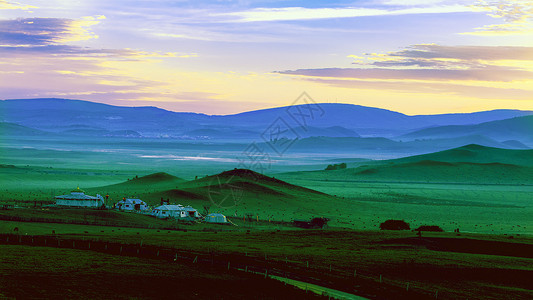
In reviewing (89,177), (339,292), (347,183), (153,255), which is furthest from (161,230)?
(347,183)

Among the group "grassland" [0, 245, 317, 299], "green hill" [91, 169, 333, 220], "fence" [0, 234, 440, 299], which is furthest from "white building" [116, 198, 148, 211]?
"grassland" [0, 245, 317, 299]

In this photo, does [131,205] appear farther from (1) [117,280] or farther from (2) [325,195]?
(1) [117,280]

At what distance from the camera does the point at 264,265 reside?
132 feet

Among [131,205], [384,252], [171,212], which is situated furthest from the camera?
[131,205]


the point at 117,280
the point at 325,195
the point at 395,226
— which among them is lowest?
the point at 117,280

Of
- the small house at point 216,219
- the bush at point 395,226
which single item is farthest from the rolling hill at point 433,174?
the bush at point 395,226

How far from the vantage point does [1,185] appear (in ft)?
338

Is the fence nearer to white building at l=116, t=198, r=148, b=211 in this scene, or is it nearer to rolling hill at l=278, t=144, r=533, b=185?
white building at l=116, t=198, r=148, b=211

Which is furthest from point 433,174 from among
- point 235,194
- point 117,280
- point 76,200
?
point 117,280

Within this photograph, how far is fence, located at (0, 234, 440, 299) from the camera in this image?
34469mm

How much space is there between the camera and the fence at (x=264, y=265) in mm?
34469

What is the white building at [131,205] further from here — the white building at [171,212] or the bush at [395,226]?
the bush at [395,226]

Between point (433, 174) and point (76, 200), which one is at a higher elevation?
point (433, 174)

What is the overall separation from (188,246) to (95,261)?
842 centimetres
